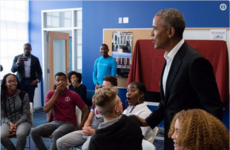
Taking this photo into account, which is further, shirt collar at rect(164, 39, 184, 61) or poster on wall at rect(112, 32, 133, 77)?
poster on wall at rect(112, 32, 133, 77)

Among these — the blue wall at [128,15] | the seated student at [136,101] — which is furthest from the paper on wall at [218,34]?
the seated student at [136,101]

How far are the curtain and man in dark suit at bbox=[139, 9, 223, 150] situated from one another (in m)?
5.16

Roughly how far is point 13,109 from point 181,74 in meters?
2.64

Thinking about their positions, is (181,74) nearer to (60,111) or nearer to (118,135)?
(118,135)

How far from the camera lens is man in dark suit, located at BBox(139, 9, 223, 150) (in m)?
1.33

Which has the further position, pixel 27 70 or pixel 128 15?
pixel 27 70

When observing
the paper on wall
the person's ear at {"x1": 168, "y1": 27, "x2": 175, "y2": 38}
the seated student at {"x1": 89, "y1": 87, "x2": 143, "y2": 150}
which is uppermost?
the paper on wall

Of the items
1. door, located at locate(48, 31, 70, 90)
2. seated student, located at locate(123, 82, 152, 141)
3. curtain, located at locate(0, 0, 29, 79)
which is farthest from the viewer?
door, located at locate(48, 31, 70, 90)

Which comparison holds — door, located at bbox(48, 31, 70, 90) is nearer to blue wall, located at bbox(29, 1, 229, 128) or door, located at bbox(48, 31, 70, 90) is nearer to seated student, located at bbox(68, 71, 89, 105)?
blue wall, located at bbox(29, 1, 229, 128)

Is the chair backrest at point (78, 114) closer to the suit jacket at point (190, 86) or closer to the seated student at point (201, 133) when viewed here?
the suit jacket at point (190, 86)

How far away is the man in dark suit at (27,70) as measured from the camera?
526 cm

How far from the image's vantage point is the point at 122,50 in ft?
16.2

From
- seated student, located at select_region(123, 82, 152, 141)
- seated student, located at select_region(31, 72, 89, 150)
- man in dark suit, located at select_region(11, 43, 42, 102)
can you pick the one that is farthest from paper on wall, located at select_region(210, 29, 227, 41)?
man in dark suit, located at select_region(11, 43, 42, 102)

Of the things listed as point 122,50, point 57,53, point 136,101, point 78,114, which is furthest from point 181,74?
point 57,53
